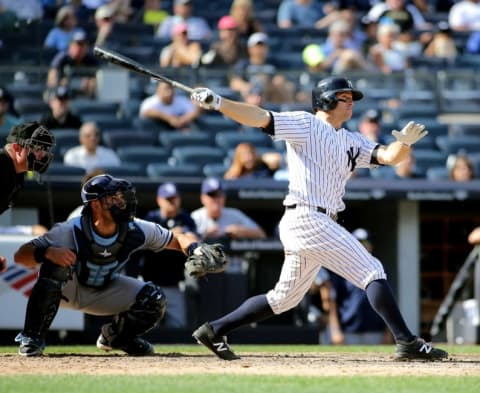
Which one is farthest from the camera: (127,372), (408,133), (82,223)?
(82,223)

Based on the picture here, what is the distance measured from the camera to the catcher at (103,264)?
7012 millimetres

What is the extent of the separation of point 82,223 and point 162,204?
3111 mm

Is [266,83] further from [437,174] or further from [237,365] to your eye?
[237,365]

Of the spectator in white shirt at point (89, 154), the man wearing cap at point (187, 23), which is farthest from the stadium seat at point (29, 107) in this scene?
the man wearing cap at point (187, 23)

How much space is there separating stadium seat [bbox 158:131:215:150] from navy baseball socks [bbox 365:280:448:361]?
20.0ft

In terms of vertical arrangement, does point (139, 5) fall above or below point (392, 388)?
above

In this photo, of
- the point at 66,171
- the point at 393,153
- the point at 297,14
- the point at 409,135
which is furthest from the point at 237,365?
the point at 297,14

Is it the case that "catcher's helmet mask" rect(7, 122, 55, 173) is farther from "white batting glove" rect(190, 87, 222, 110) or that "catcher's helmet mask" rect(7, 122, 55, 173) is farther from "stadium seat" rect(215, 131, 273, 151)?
"stadium seat" rect(215, 131, 273, 151)

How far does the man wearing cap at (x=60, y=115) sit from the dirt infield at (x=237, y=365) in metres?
5.22

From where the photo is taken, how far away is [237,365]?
21.9 feet

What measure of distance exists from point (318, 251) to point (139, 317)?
128cm

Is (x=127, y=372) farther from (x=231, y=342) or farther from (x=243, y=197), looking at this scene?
(x=243, y=197)

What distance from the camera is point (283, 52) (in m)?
14.6

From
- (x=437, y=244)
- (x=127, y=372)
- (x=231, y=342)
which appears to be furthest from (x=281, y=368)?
(x=437, y=244)
